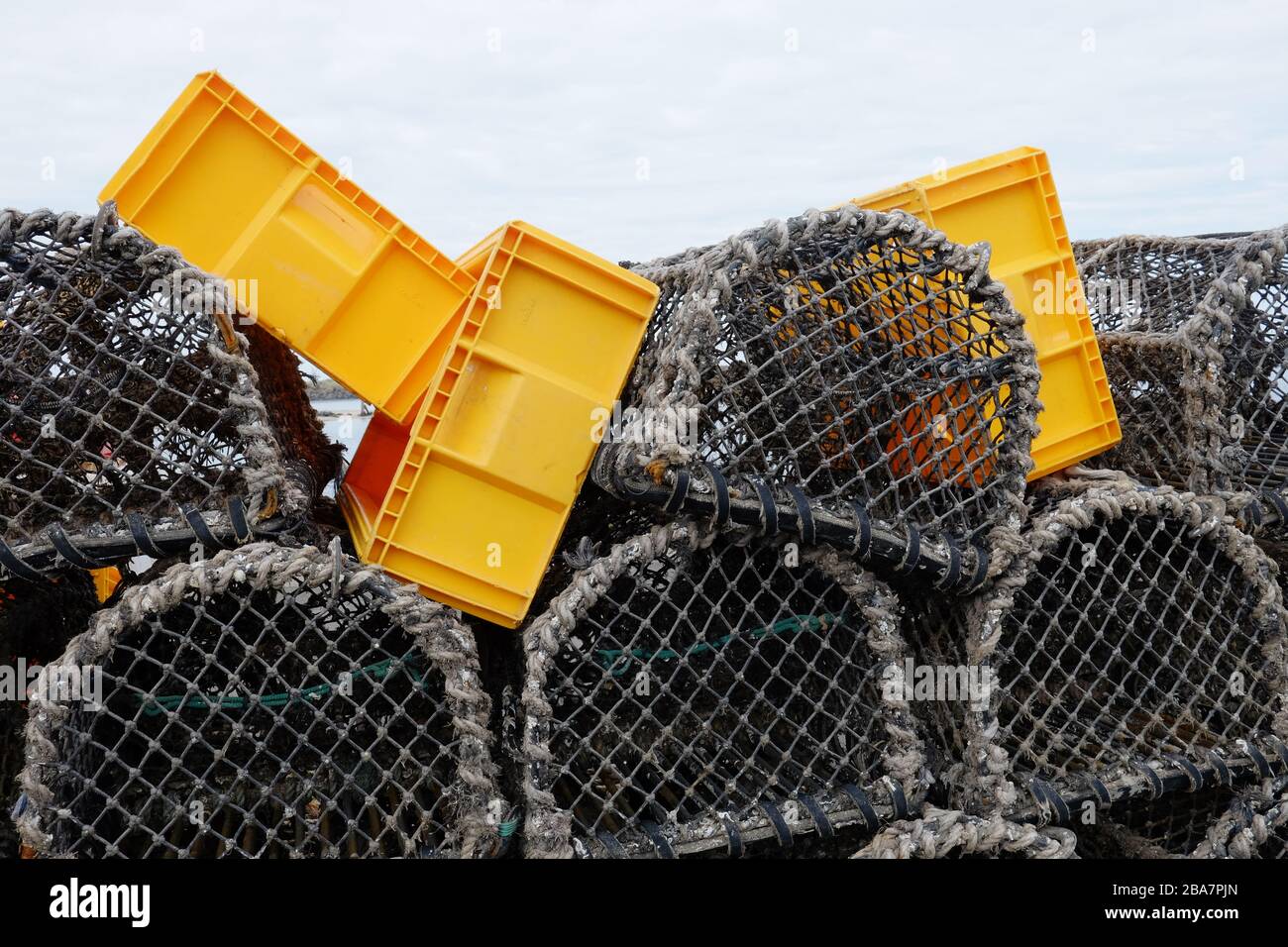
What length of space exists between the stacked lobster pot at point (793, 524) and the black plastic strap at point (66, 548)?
92 centimetres

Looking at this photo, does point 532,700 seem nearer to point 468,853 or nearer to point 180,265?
point 468,853

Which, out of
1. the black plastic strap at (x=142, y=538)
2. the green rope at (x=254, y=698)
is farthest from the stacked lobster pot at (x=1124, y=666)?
the black plastic strap at (x=142, y=538)

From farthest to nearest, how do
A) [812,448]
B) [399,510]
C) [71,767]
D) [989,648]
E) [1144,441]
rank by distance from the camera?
[1144,441] → [812,448] → [989,648] → [399,510] → [71,767]

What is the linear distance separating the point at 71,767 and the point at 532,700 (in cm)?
95

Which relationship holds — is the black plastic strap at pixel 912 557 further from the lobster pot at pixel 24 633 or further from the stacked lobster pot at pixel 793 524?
the lobster pot at pixel 24 633

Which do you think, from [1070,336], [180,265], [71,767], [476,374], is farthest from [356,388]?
[1070,336]

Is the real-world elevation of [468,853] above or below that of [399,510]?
below

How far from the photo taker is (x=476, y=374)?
2.30 metres

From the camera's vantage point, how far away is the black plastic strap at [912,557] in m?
2.40

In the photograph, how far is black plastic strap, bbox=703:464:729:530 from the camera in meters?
2.25

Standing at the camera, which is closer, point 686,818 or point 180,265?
point 180,265

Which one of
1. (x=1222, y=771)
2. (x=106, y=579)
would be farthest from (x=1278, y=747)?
(x=106, y=579)

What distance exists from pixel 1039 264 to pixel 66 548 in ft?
8.05

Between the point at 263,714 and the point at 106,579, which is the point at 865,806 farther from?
the point at 106,579
